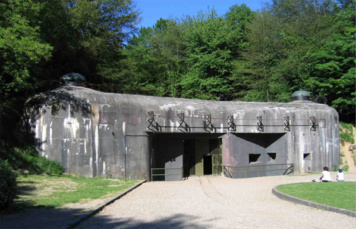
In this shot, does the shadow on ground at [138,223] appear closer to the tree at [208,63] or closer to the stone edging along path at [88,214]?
the stone edging along path at [88,214]

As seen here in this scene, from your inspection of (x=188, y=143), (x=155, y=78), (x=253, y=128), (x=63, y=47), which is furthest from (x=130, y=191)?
(x=155, y=78)

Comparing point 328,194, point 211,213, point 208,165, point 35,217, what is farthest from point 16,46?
point 208,165

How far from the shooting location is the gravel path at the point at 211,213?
777 cm

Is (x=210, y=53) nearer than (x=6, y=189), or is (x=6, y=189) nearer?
(x=6, y=189)

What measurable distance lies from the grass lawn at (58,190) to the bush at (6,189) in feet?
2.88

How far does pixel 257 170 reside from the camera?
2223cm

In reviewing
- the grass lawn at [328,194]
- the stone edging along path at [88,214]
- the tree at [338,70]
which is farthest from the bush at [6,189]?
the tree at [338,70]

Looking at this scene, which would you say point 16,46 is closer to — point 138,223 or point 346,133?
point 138,223

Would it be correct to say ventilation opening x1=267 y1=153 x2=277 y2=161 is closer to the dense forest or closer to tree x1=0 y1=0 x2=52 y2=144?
the dense forest

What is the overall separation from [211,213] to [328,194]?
4.30 meters

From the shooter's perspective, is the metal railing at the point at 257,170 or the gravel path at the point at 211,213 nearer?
the gravel path at the point at 211,213

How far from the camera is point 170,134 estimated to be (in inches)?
816

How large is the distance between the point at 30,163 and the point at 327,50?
24.7 meters

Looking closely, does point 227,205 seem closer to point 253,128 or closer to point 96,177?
point 96,177
